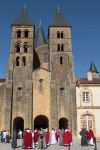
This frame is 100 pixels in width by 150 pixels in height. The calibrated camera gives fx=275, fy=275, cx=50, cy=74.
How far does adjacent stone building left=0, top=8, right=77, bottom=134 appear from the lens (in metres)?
38.5

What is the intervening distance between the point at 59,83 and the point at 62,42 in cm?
731

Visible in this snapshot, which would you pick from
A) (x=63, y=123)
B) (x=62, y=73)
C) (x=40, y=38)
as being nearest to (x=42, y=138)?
(x=63, y=123)

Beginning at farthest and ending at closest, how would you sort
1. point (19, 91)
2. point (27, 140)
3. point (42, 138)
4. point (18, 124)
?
point (18, 124), point (19, 91), point (42, 138), point (27, 140)

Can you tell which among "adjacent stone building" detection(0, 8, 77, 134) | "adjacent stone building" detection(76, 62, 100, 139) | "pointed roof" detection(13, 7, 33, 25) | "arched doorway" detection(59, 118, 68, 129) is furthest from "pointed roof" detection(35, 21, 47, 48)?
"arched doorway" detection(59, 118, 68, 129)

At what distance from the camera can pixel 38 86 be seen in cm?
4025

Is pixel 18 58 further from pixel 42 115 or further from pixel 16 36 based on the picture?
pixel 42 115

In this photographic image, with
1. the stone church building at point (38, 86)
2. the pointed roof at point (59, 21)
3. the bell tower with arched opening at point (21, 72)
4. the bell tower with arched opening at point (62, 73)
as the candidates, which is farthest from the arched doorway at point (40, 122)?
the pointed roof at point (59, 21)

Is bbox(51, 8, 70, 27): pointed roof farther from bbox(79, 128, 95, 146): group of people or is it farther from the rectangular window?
bbox(79, 128, 95, 146): group of people

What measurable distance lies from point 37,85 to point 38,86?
21 cm

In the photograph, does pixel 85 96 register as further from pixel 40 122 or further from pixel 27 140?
pixel 27 140

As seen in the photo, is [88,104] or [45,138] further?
[88,104]

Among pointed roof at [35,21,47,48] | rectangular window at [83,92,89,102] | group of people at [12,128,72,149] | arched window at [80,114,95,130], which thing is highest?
pointed roof at [35,21,47,48]

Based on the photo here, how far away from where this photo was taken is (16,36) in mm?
44094

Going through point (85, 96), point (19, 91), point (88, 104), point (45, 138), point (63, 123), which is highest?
point (19, 91)
